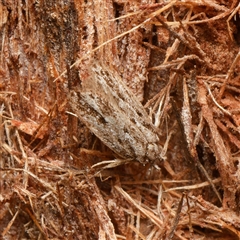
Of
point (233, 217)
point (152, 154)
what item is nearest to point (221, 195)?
point (233, 217)

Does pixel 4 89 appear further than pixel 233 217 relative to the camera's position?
Yes

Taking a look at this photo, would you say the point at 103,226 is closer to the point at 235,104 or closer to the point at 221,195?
the point at 221,195

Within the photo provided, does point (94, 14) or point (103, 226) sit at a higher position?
point (94, 14)

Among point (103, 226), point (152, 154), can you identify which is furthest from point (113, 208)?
point (152, 154)

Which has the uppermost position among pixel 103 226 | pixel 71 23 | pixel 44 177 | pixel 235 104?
pixel 71 23

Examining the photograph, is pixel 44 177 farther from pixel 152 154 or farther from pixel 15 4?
pixel 15 4

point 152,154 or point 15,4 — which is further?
point 15,4
